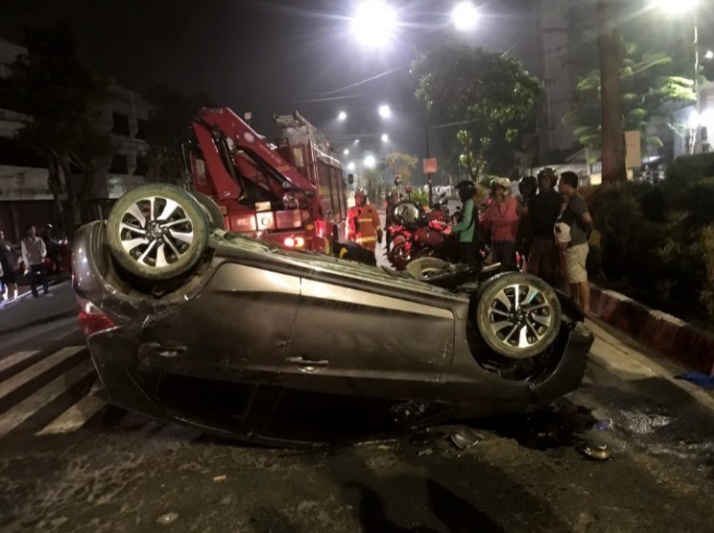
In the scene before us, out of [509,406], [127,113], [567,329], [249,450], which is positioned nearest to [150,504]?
[249,450]

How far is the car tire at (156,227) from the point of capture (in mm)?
3520

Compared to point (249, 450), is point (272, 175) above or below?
above

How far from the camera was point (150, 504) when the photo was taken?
3.40 m

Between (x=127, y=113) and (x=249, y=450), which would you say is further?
(x=127, y=113)

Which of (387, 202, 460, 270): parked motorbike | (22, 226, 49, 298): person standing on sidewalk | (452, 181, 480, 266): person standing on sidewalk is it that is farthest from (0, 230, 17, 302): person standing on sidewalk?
(452, 181, 480, 266): person standing on sidewalk

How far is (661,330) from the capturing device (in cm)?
596

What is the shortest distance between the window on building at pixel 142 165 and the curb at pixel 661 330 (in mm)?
39121

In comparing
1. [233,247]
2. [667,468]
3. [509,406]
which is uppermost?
[233,247]

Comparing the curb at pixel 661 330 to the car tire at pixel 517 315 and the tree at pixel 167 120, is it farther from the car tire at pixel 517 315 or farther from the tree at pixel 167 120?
the tree at pixel 167 120

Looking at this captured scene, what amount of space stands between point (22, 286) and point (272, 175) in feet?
33.8

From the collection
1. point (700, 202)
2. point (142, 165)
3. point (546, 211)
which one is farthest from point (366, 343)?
point (142, 165)

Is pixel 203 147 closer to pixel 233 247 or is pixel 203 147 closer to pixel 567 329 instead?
pixel 233 247

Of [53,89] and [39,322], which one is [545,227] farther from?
[53,89]

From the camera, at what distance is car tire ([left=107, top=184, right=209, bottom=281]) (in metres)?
3.52
